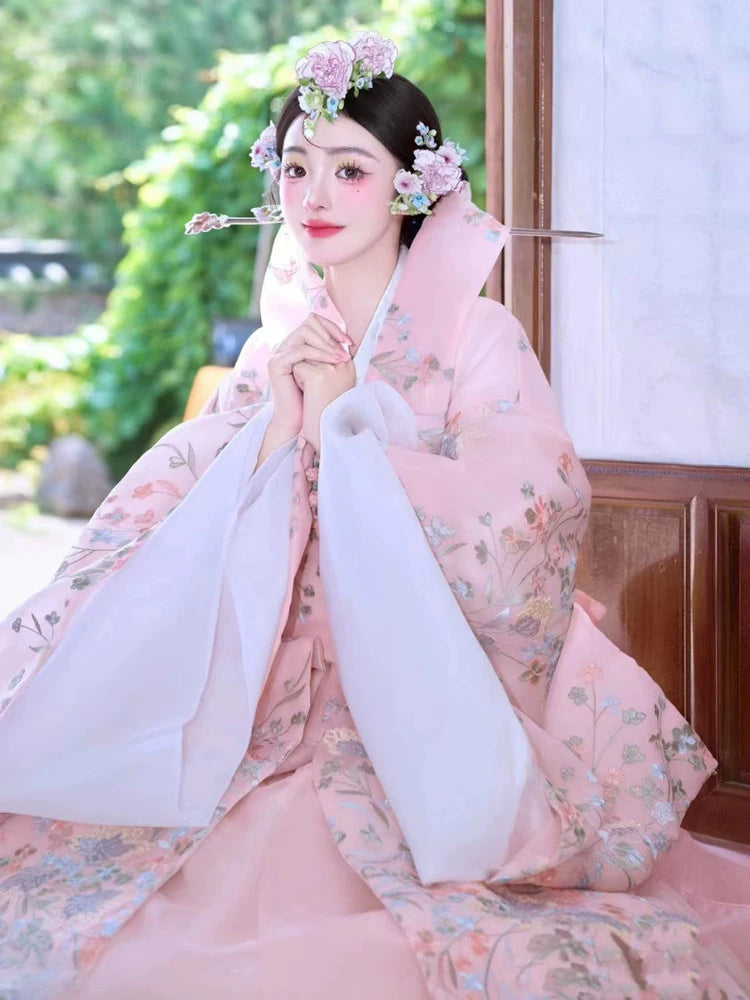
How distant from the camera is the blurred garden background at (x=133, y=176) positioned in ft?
17.5

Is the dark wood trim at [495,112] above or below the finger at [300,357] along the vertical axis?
above

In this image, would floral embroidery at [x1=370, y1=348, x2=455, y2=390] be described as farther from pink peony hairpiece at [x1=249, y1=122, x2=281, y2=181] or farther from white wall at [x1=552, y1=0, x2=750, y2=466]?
white wall at [x1=552, y1=0, x2=750, y2=466]

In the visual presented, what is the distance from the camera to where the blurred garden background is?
5.35 metres

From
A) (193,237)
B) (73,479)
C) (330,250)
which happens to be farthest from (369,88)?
(73,479)

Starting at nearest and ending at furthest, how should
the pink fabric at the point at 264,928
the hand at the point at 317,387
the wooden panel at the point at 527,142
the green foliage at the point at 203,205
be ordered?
the pink fabric at the point at 264,928, the hand at the point at 317,387, the wooden panel at the point at 527,142, the green foliage at the point at 203,205

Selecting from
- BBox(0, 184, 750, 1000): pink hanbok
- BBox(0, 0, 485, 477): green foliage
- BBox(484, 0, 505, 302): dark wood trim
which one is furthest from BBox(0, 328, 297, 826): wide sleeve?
BBox(0, 0, 485, 477): green foliage

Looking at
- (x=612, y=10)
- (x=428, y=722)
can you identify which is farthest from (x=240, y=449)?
(x=612, y=10)

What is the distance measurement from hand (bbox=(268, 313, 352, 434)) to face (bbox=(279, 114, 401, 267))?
0.39 ft

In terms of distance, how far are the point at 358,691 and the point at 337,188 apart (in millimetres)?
704

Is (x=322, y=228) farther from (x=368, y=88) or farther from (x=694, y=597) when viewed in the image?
(x=694, y=597)

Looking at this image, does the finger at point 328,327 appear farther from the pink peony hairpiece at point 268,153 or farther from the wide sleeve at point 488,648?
the pink peony hairpiece at point 268,153

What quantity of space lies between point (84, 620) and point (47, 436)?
19.8 ft

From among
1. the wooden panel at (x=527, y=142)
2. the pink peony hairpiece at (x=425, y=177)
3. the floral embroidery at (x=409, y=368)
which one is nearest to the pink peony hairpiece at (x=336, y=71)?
the pink peony hairpiece at (x=425, y=177)

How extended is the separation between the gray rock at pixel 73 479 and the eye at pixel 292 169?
539 cm
